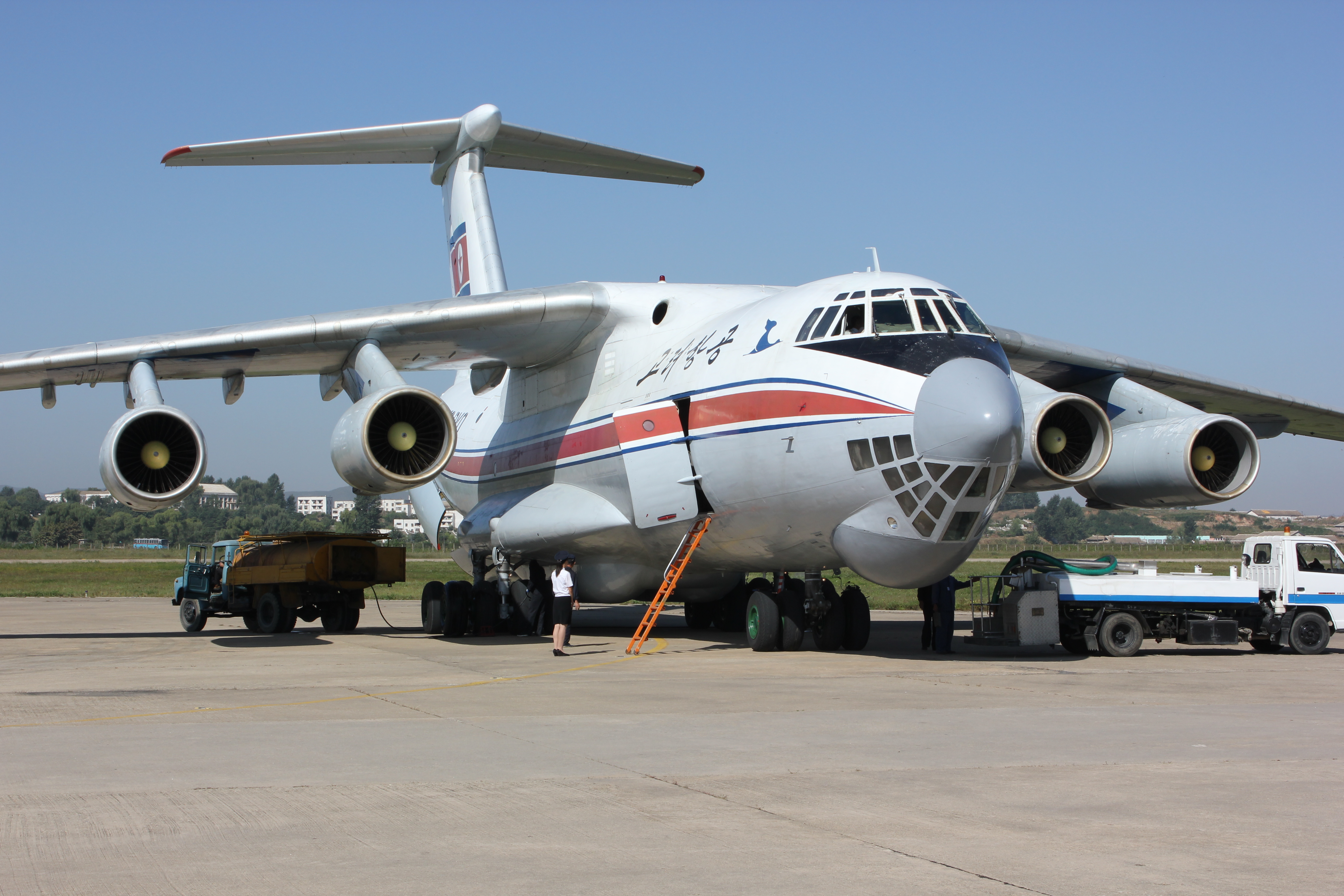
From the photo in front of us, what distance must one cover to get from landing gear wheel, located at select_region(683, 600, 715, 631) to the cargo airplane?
0.13ft

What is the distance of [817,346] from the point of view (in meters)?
10.9

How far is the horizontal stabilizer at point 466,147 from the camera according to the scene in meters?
16.2

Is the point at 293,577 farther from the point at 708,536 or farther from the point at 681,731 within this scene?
the point at 681,731

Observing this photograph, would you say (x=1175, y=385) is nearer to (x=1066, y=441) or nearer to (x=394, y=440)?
(x=1066, y=441)

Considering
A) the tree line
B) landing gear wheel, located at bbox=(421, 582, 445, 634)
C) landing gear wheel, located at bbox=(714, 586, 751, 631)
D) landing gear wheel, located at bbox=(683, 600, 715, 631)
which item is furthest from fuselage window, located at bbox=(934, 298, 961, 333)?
the tree line

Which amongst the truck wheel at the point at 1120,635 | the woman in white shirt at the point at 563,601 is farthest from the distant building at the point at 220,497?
the truck wheel at the point at 1120,635

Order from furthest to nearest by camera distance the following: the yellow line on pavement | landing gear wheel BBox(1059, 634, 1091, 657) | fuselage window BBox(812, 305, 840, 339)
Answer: landing gear wheel BBox(1059, 634, 1091, 657), fuselage window BBox(812, 305, 840, 339), the yellow line on pavement

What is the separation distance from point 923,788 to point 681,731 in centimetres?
192

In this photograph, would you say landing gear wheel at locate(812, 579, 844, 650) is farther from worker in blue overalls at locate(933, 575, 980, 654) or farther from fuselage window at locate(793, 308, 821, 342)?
fuselage window at locate(793, 308, 821, 342)

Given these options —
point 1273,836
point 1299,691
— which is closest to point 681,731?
point 1273,836

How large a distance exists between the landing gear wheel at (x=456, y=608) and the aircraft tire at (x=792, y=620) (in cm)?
438

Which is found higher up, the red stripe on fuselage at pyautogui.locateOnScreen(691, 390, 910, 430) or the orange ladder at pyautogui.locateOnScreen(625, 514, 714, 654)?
the red stripe on fuselage at pyautogui.locateOnScreen(691, 390, 910, 430)

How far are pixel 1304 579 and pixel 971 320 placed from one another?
5408mm

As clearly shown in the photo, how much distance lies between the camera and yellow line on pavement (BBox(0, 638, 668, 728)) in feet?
24.5
